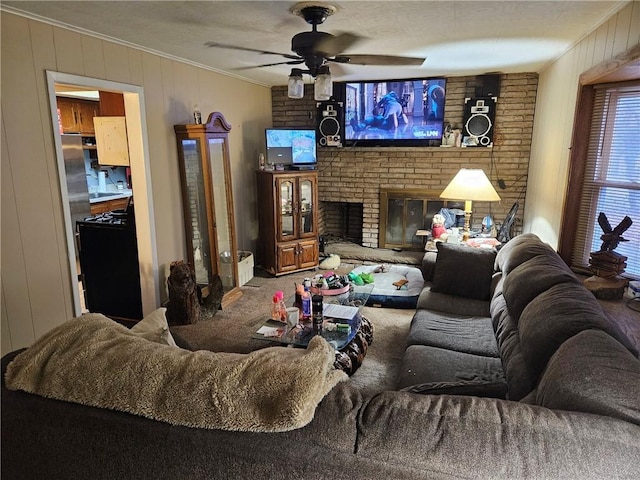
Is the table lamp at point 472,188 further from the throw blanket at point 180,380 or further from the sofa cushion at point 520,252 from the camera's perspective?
the throw blanket at point 180,380

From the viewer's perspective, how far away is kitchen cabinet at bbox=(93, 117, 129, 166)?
375 cm

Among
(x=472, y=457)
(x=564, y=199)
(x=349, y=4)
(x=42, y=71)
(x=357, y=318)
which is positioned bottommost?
(x=357, y=318)

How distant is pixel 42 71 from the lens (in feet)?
8.48

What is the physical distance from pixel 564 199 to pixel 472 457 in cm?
A: 262

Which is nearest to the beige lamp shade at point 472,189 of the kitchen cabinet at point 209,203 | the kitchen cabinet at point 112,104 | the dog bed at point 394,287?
the dog bed at point 394,287

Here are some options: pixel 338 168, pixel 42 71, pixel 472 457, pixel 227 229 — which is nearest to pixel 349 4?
pixel 42 71

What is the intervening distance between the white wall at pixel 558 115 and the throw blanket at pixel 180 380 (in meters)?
2.36

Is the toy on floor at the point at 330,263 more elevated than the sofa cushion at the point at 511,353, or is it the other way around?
the sofa cushion at the point at 511,353

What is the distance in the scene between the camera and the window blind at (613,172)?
244 cm

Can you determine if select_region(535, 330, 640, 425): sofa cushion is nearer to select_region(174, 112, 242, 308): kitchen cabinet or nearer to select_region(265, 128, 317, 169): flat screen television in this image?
select_region(174, 112, 242, 308): kitchen cabinet

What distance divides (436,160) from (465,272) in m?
2.36

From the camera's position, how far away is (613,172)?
2.62m

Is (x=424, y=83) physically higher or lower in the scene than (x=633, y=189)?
higher

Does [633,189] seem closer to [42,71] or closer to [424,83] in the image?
[424,83]
